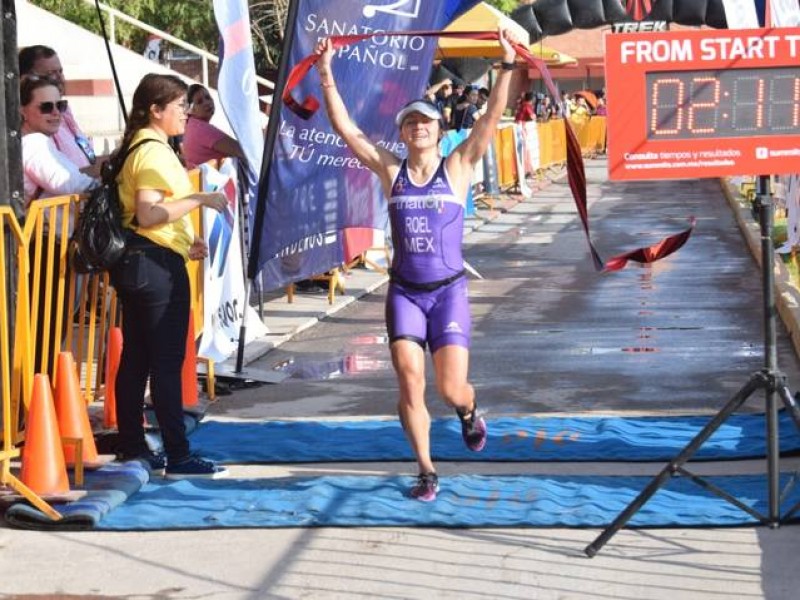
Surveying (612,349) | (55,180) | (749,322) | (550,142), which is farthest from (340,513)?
(550,142)

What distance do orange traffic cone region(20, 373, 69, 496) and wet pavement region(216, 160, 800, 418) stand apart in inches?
99.4

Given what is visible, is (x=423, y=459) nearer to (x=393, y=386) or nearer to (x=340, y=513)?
(x=340, y=513)

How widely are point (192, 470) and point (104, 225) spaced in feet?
4.34

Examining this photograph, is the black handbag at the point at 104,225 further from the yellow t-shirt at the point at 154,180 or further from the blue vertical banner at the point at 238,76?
the blue vertical banner at the point at 238,76

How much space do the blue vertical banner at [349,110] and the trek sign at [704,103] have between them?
163 inches

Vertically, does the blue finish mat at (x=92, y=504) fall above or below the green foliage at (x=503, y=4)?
below

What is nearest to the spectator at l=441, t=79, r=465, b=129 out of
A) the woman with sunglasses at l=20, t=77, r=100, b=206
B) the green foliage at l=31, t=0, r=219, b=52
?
the green foliage at l=31, t=0, r=219, b=52

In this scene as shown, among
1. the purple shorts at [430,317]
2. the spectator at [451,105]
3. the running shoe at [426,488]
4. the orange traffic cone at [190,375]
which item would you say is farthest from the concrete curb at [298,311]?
the spectator at [451,105]

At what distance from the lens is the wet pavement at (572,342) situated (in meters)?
10.5

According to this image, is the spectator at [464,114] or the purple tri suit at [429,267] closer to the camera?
the purple tri suit at [429,267]

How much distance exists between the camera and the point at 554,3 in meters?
29.4

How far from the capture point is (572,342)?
12898 millimetres

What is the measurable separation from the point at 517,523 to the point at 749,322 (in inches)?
275

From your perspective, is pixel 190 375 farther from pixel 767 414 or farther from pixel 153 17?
pixel 153 17
